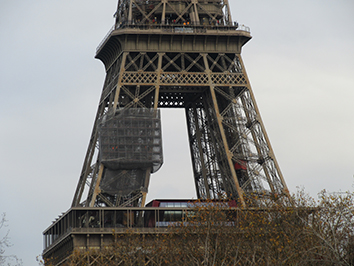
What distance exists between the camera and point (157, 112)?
2825 inches

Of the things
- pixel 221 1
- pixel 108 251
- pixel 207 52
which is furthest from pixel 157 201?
pixel 221 1

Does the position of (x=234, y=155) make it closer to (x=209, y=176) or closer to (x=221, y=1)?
(x=209, y=176)

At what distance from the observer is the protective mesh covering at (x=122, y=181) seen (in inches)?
2702

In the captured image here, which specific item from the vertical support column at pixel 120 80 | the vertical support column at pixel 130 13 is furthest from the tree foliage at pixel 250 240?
the vertical support column at pixel 130 13

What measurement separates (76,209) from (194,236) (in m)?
13.8

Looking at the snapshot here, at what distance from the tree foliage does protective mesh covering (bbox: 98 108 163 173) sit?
8693 mm

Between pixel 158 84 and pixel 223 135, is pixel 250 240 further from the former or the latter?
pixel 158 84

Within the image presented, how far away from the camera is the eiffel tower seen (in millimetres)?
68875

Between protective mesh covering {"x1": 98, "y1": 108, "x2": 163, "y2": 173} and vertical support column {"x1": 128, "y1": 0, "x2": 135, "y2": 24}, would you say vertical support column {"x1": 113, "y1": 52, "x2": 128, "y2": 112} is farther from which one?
vertical support column {"x1": 128, "y1": 0, "x2": 135, "y2": 24}

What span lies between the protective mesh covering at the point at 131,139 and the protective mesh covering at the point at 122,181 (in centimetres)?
52

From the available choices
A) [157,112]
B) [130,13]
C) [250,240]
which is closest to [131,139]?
[157,112]

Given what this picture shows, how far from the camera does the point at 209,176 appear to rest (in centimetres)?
7738

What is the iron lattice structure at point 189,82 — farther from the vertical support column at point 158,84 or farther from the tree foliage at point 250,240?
the tree foliage at point 250,240

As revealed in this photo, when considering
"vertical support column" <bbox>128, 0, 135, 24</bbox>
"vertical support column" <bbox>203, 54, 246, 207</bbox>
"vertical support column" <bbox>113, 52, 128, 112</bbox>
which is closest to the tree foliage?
"vertical support column" <bbox>203, 54, 246, 207</bbox>
